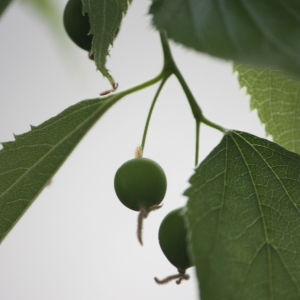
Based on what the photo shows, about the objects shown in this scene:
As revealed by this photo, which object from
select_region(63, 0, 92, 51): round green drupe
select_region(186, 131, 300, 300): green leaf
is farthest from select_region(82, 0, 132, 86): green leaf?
select_region(186, 131, 300, 300): green leaf

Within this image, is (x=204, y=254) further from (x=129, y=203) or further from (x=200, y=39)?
(x=200, y=39)

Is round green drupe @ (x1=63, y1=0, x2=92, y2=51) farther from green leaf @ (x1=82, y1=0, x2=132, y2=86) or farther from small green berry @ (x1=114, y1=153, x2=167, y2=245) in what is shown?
small green berry @ (x1=114, y1=153, x2=167, y2=245)

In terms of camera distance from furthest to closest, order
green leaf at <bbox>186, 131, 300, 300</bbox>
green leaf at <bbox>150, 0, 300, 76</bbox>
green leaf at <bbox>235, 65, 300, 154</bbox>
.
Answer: green leaf at <bbox>235, 65, 300, 154</bbox> → green leaf at <bbox>186, 131, 300, 300</bbox> → green leaf at <bbox>150, 0, 300, 76</bbox>

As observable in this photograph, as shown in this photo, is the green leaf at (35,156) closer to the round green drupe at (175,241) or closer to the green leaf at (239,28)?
the round green drupe at (175,241)

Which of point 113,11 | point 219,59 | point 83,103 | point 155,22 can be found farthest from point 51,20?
point 219,59

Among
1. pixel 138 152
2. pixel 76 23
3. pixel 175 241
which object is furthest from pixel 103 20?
pixel 175 241

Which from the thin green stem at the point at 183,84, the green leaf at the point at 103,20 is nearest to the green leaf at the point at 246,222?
the thin green stem at the point at 183,84
